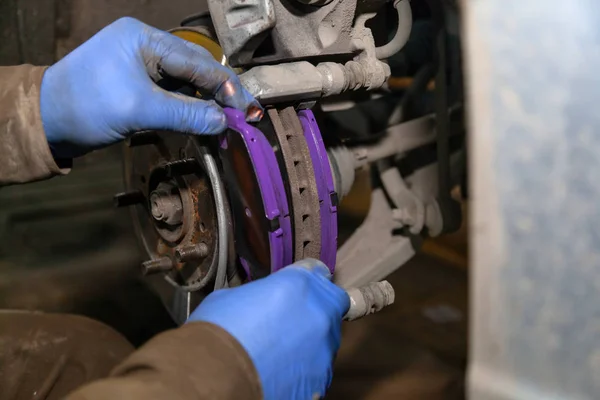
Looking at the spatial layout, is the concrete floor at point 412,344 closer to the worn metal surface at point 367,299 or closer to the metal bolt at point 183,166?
the worn metal surface at point 367,299

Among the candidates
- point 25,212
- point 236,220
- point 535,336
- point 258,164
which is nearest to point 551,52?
point 535,336

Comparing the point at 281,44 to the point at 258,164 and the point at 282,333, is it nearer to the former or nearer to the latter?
the point at 258,164

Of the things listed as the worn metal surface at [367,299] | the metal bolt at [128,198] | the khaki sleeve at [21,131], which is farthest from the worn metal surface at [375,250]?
the khaki sleeve at [21,131]

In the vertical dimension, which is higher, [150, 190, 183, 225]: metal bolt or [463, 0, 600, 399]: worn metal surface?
[463, 0, 600, 399]: worn metal surface

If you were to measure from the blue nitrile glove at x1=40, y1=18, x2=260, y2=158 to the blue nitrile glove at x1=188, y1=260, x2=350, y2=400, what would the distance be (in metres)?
0.25

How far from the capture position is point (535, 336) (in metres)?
0.53

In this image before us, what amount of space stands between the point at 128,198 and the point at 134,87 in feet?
1.25

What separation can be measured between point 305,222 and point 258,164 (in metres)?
0.12

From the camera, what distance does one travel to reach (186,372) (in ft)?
2.05

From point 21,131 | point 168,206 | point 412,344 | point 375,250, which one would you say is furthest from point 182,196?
point 412,344

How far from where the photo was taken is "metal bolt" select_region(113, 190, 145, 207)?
1.11 metres

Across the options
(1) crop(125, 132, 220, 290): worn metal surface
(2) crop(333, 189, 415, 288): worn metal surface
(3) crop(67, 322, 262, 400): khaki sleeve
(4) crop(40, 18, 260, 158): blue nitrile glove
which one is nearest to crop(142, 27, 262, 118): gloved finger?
(4) crop(40, 18, 260, 158): blue nitrile glove

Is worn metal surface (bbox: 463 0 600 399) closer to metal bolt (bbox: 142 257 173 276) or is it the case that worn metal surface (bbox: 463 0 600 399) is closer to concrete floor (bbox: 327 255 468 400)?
metal bolt (bbox: 142 257 173 276)

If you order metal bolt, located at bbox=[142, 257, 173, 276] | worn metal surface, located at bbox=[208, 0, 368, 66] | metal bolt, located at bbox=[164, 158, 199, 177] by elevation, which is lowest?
metal bolt, located at bbox=[142, 257, 173, 276]
